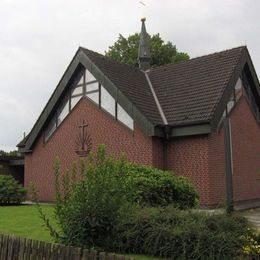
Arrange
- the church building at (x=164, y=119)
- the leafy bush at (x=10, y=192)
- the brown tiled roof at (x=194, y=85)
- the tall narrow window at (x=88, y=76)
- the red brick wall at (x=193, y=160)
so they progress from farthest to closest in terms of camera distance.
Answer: the tall narrow window at (x=88, y=76) < the leafy bush at (x=10, y=192) < the brown tiled roof at (x=194, y=85) < the church building at (x=164, y=119) < the red brick wall at (x=193, y=160)

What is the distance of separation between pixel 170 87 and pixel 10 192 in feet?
30.5

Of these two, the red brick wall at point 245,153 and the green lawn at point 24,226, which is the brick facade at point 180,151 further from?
the green lawn at point 24,226

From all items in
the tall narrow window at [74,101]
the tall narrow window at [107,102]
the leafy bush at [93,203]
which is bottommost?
the leafy bush at [93,203]

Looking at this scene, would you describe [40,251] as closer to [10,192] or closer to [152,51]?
[10,192]

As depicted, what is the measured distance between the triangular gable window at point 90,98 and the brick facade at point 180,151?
0.97 ft

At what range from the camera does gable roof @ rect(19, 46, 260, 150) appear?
18.1 m

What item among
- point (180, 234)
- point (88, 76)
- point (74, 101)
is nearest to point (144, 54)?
point (88, 76)

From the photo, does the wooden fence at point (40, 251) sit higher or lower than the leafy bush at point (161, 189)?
lower

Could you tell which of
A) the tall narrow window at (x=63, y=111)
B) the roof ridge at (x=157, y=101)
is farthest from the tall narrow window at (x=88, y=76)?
the roof ridge at (x=157, y=101)

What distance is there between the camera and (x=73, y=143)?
21.9 metres

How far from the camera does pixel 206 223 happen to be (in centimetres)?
787

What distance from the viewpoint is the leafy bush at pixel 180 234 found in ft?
23.1

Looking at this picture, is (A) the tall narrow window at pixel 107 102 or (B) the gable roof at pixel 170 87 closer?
(B) the gable roof at pixel 170 87

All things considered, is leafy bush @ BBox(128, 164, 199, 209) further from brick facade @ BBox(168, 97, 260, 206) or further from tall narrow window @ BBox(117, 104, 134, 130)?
tall narrow window @ BBox(117, 104, 134, 130)
